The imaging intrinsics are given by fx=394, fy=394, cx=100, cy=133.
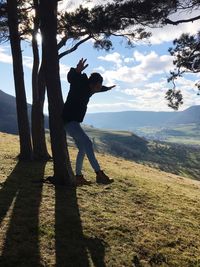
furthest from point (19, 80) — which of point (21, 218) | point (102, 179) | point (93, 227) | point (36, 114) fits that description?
point (93, 227)

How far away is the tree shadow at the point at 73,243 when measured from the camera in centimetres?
793

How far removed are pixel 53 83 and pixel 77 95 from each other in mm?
1903

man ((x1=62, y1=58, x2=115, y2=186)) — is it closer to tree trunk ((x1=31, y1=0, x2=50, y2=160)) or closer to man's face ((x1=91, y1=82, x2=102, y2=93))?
man's face ((x1=91, y1=82, x2=102, y2=93))

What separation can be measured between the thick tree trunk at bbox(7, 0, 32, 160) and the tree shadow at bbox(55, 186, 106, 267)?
27.5 ft

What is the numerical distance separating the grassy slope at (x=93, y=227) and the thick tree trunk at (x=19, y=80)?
15.8ft

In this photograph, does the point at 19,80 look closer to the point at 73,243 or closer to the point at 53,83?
the point at 53,83

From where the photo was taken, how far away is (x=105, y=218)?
10.4m

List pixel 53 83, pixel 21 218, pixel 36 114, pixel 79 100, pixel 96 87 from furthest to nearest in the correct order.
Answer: pixel 36 114, pixel 53 83, pixel 96 87, pixel 79 100, pixel 21 218

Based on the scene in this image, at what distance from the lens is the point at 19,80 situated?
60.8 feet

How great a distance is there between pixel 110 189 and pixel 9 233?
19.0 ft

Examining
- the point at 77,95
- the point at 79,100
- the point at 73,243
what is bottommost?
the point at 73,243

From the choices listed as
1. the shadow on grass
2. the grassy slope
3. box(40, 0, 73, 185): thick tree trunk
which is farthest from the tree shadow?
box(40, 0, 73, 185): thick tree trunk

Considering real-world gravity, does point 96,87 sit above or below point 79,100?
above

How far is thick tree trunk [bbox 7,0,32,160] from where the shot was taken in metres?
18.2
